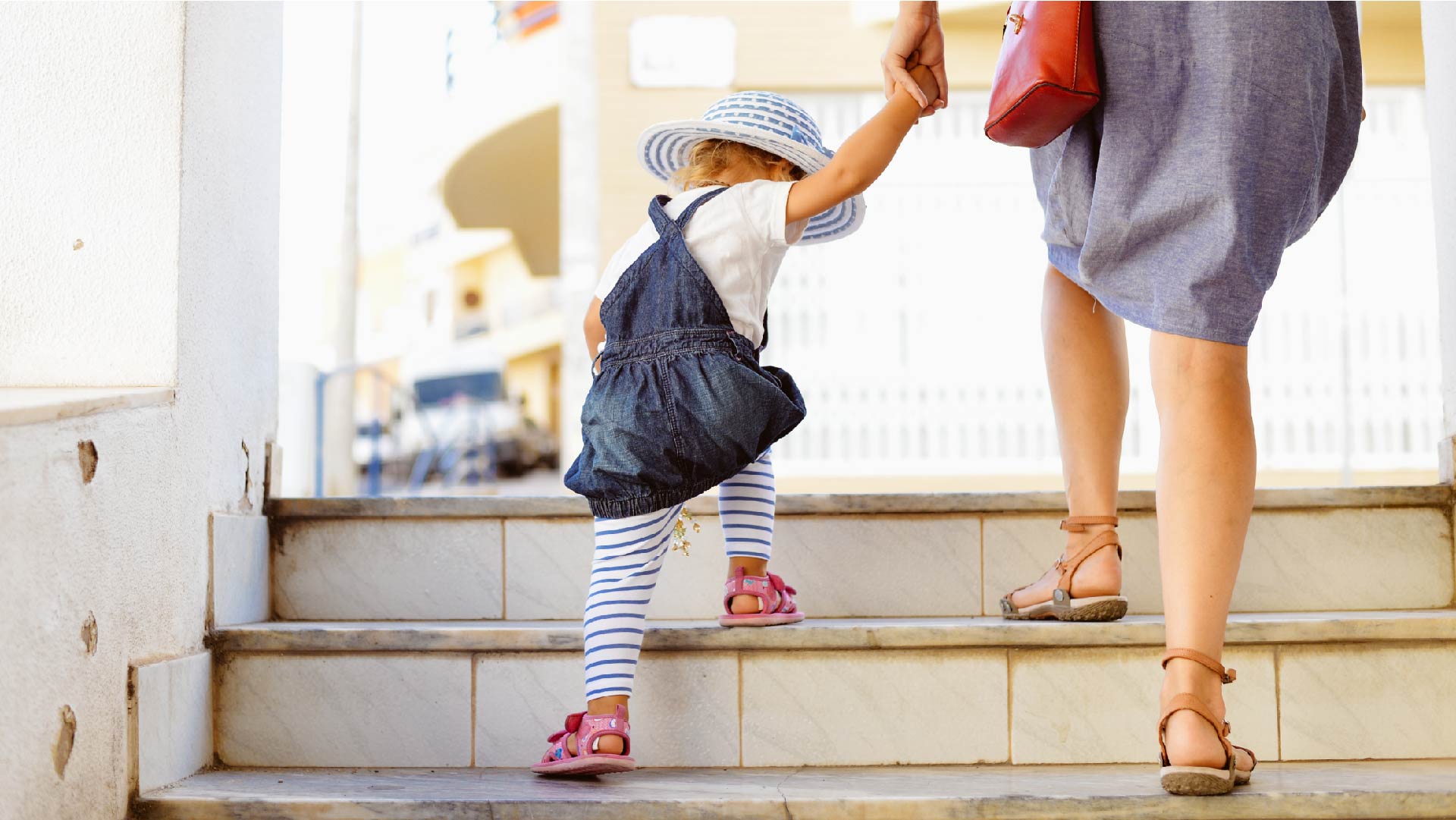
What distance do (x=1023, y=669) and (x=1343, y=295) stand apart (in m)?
6.01

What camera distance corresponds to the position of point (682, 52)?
6922 mm

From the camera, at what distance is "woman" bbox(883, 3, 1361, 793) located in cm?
152

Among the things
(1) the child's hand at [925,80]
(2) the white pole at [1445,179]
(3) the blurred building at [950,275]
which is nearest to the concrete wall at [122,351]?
(1) the child's hand at [925,80]

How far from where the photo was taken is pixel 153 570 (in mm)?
1764

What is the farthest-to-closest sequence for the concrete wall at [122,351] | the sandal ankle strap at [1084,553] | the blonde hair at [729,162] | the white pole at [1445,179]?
1. the white pole at [1445,179]
2. the blonde hair at [729,162]
3. the sandal ankle strap at [1084,553]
4. the concrete wall at [122,351]

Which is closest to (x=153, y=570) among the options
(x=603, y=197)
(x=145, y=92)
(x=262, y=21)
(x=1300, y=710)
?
(x=145, y=92)

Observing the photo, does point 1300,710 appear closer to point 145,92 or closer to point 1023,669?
point 1023,669

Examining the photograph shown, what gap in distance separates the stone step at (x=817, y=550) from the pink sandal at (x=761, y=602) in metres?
0.17

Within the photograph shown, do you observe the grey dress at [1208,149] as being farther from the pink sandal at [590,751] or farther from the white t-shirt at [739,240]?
the pink sandal at [590,751]

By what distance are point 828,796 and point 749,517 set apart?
59cm

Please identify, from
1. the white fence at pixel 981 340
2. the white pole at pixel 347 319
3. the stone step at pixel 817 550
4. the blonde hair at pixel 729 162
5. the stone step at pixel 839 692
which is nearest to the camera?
the stone step at pixel 839 692

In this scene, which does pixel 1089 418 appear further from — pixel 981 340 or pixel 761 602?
pixel 981 340

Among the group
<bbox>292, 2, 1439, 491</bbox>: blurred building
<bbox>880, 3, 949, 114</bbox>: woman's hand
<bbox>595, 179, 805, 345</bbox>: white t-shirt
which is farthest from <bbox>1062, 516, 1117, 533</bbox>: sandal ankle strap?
<bbox>292, 2, 1439, 491</bbox>: blurred building

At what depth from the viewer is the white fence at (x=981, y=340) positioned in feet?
22.3
